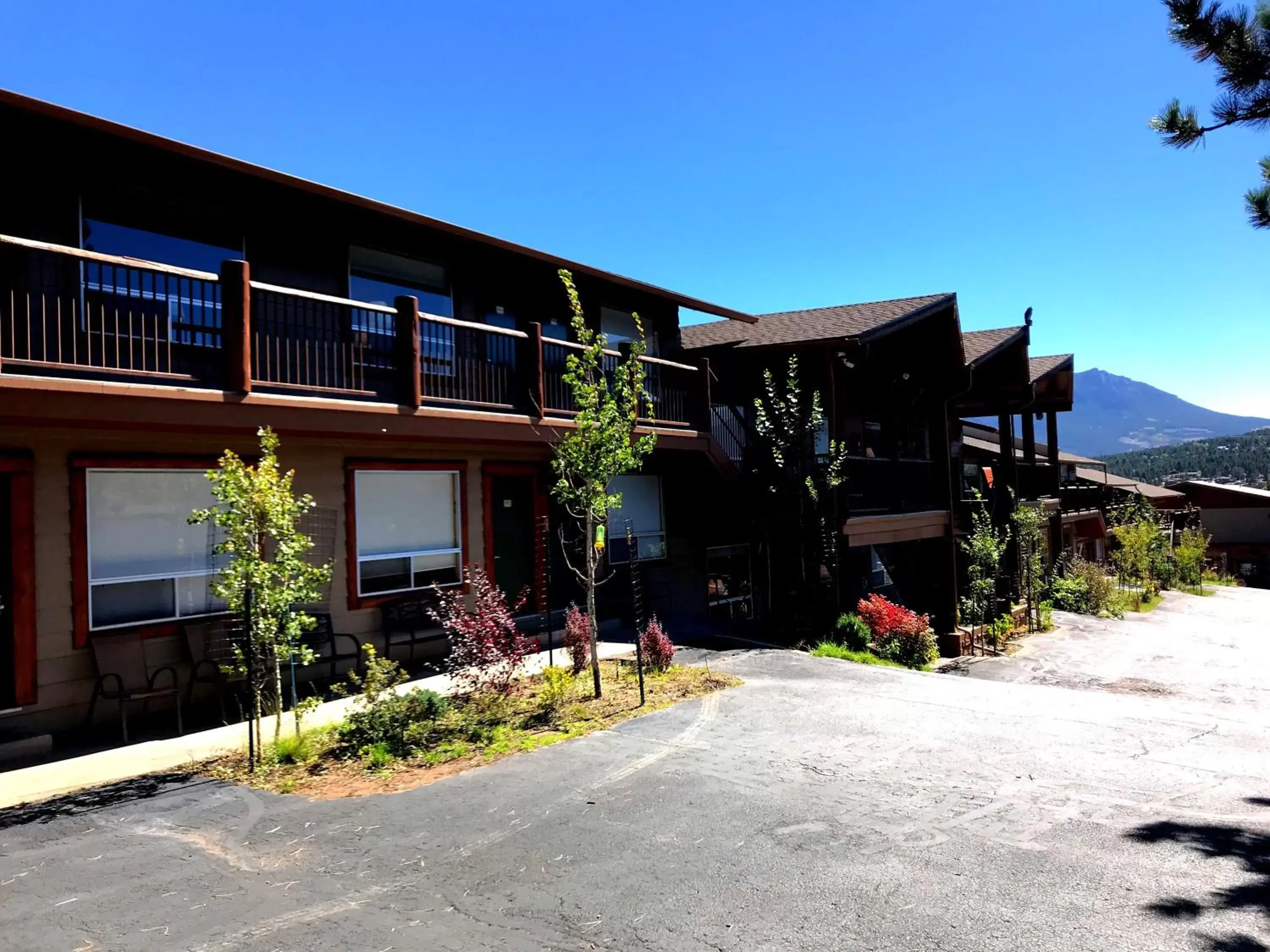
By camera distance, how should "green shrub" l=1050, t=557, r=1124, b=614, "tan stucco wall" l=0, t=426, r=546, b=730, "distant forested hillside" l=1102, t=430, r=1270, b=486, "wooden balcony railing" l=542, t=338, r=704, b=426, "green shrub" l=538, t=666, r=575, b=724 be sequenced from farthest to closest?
1. "distant forested hillside" l=1102, t=430, r=1270, b=486
2. "green shrub" l=1050, t=557, r=1124, b=614
3. "wooden balcony railing" l=542, t=338, r=704, b=426
4. "green shrub" l=538, t=666, r=575, b=724
5. "tan stucco wall" l=0, t=426, r=546, b=730

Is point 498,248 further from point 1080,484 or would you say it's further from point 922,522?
point 1080,484

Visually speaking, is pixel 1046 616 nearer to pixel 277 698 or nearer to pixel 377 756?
pixel 377 756

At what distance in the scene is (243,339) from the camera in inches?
310

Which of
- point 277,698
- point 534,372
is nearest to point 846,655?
point 534,372

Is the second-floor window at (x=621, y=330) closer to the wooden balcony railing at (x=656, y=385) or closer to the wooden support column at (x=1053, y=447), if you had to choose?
the wooden balcony railing at (x=656, y=385)

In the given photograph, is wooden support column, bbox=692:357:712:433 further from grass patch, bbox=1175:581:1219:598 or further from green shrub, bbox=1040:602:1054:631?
grass patch, bbox=1175:581:1219:598

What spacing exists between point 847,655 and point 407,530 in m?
6.83

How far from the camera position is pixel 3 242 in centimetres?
661

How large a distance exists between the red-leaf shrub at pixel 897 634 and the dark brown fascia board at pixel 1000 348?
7.05 metres

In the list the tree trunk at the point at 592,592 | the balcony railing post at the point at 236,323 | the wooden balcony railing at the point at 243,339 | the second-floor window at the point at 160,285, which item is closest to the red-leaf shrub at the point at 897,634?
the wooden balcony railing at the point at 243,339

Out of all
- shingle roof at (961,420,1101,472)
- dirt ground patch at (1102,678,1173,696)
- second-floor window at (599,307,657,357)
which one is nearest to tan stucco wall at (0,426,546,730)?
second-floor window at (599,307,657,357)

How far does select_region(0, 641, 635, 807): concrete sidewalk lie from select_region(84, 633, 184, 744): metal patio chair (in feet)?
1.23

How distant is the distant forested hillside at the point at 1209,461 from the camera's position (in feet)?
341

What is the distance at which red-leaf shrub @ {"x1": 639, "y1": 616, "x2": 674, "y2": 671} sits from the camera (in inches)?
385
